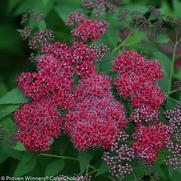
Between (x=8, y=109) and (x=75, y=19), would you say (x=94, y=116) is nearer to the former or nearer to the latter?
(x=8, y=109)

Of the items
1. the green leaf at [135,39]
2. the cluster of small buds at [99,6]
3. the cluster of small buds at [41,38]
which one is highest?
the cluster of small buds at [99,6]

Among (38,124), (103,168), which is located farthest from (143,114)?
(38,124)

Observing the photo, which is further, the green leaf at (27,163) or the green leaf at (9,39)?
the green leaf at (9,39)

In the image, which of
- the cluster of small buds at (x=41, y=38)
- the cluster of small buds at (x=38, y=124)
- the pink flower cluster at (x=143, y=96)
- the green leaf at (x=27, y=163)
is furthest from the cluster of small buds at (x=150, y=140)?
the cluster of small buds at (x=41, y=38)

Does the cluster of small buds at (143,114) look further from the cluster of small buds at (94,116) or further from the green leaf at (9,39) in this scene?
the green leaf at (9,39)

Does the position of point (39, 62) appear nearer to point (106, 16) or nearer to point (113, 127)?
point (113, 127)

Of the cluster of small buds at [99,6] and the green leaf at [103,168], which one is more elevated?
the cluster of small buds at [99,6]

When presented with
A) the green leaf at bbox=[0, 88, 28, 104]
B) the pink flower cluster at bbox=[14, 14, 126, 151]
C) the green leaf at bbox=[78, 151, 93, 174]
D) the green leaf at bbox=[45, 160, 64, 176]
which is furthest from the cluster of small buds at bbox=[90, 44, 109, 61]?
the green leaf at bbox=[45, 160, 64, 176]
